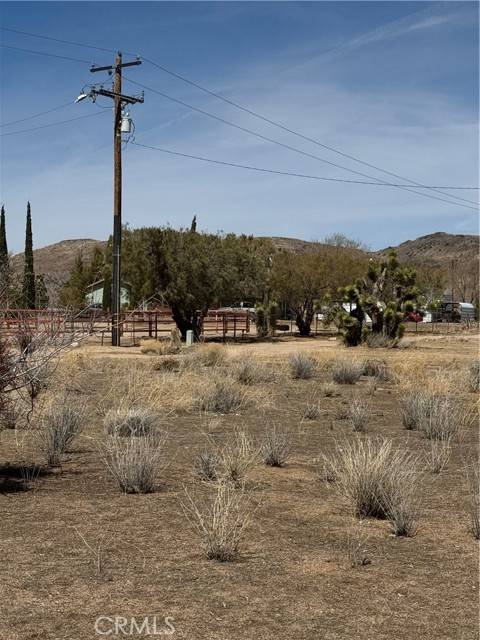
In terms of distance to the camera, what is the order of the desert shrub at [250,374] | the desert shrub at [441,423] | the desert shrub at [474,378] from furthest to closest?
1. the desert shrub at [250,374]
2. the desert shrub at [474,378]
3. the desert shrub at [441,423]

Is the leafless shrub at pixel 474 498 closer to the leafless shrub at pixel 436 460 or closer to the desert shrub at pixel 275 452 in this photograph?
the leafless shrub at pixel 436 460

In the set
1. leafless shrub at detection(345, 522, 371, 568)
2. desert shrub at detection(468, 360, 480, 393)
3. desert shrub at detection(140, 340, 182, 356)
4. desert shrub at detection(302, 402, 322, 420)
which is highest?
desert shrub at detection(140, 340, 182, 356)

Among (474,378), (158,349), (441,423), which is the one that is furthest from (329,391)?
(158,349)

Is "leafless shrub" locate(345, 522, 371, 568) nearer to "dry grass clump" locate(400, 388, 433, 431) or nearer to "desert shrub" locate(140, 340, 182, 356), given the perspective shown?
"dry grass clump" locate(400, 388, 433, 431)

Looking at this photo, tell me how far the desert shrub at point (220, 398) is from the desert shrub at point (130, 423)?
279 cm

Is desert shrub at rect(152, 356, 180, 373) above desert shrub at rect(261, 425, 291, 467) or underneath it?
above

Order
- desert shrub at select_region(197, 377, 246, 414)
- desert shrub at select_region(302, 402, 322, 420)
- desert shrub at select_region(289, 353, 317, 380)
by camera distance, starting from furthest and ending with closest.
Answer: desert shrub at select_region(289, 353, 317, 380)
desert shrub at select_region(197, 377, 246, 414)
desert shrub at select_region(302, 402, 322, 420)

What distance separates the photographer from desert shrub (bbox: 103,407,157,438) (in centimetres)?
1084

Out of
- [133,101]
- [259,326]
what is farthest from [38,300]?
[259,326]

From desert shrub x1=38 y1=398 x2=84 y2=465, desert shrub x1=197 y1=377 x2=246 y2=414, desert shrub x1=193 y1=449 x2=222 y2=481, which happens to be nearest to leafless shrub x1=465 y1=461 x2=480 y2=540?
desert shrub x1=193 y1=449 x2=222 y2=481

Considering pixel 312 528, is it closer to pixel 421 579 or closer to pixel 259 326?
pixel 421 579

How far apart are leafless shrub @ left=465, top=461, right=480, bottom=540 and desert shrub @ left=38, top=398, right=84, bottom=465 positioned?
4.37 m

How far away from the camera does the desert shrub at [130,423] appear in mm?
10836

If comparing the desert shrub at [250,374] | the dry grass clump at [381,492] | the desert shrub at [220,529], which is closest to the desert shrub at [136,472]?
the desert shrub at [220,529]
